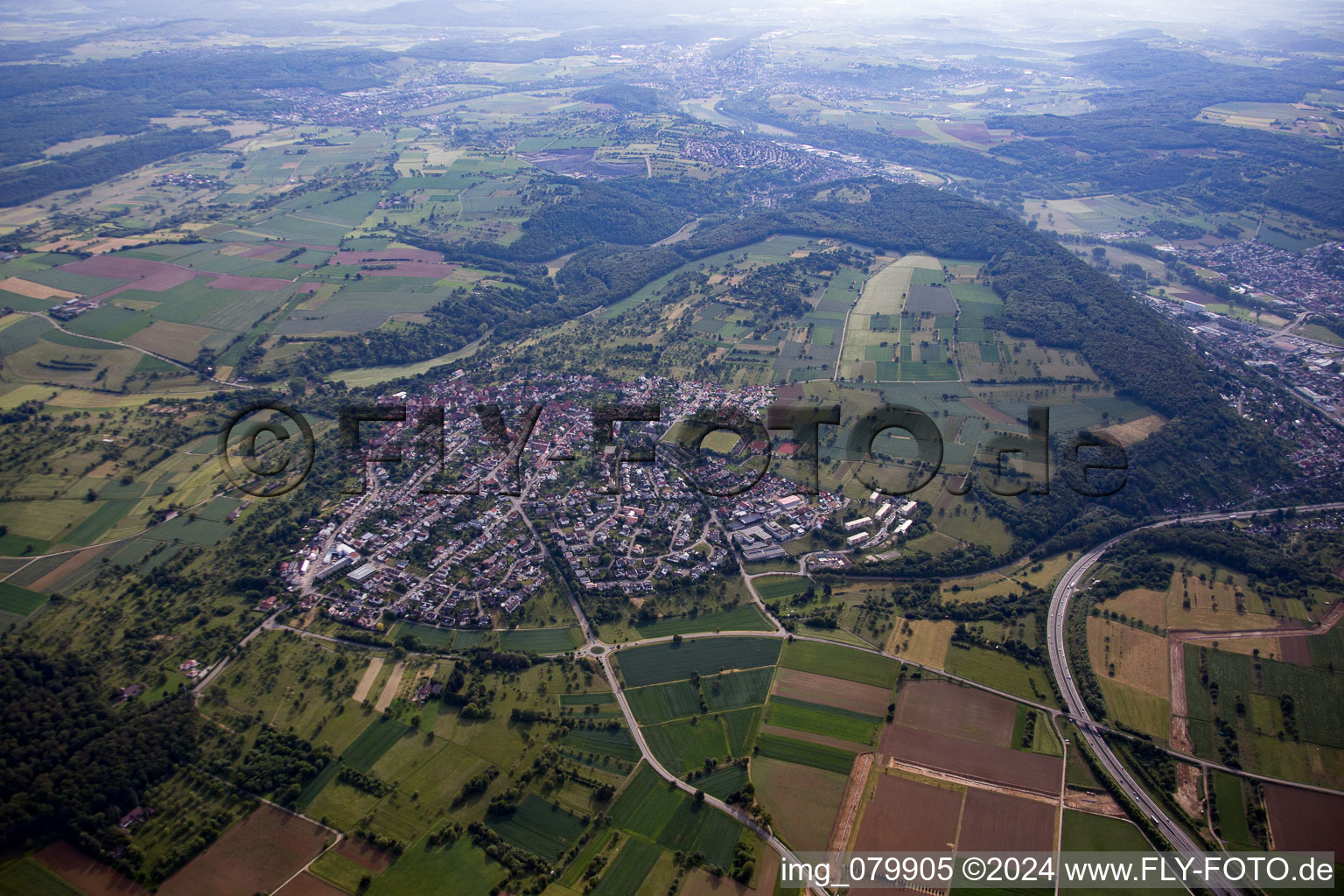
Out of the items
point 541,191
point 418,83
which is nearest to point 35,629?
point 541,191

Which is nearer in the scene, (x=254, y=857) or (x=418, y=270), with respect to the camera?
(x=254, y=857)

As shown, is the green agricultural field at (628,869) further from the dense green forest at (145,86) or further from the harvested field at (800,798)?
the dense green forest at (145,86)

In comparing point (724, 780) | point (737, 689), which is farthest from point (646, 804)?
point (737, 689)

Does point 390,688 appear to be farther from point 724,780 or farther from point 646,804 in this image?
point 724,780

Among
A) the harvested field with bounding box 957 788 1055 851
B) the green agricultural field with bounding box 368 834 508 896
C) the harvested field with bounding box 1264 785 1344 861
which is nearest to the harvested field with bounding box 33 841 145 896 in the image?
the green agricultural field with bounding box 368 834 508 896

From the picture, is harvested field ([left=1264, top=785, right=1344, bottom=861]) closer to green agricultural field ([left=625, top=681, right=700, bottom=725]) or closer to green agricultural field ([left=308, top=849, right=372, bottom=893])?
green agricultural field ([left=625, top=681, right=700, bottom=725])

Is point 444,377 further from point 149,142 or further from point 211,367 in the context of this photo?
point 149,142
